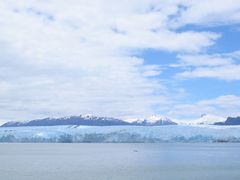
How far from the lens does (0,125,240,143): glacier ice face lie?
398 feet

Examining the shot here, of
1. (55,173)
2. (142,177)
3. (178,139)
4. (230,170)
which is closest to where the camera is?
(142,177)

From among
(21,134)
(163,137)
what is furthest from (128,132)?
(21,134)

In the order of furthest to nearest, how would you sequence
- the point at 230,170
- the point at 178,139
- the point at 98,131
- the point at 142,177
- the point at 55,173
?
the point at 98,131 → the point at 178,139 → the point at 230,170 → the point at 55,173 → the point at 142,177

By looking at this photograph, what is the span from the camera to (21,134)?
136 meters

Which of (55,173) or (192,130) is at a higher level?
(192,130)

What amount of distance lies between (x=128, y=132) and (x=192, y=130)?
56.0ft

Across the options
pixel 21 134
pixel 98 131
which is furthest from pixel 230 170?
pixel 21 134

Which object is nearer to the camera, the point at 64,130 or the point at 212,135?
the point at 212,135

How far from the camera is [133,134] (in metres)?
125

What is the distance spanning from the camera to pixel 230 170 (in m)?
50.3

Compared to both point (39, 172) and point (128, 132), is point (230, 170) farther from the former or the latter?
point (128, 132)

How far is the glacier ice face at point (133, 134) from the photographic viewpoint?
12119 cm

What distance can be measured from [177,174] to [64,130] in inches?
3506

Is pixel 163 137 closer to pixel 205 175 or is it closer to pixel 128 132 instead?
pixel 128 132
